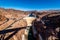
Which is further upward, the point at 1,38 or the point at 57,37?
the point at 57,37

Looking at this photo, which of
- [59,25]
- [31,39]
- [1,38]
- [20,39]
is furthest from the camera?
[31,39]

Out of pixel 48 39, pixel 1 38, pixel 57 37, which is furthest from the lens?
pixel 1 38

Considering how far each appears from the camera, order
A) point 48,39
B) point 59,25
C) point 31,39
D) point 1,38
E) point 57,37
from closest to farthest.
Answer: point 57,37 < point 48,39 < point 59,25 < point 1,38 < point 31,39

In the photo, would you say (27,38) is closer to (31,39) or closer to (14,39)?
(31,39)

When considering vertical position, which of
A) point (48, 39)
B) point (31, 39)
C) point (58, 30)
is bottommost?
point (31, 39)

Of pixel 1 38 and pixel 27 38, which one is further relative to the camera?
pixel 27 38

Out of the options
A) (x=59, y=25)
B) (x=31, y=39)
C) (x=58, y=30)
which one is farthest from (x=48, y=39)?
(x=31, y=39)

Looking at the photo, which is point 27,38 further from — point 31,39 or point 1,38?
point 1,38

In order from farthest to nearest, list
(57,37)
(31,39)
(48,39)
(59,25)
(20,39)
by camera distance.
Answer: (31,39) < (20,39) < (59,25) < (48,39) < (57,37)

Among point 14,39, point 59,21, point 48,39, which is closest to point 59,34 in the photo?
point 48,39
